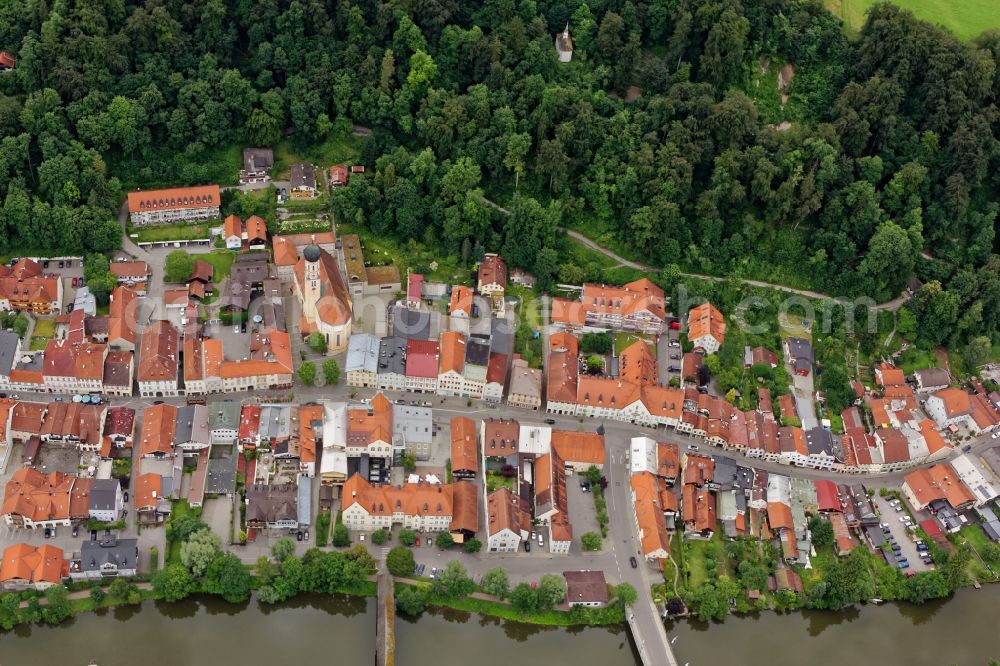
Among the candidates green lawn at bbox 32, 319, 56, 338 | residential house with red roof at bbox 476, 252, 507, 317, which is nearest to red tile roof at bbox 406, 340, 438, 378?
residential house with red roof at bbox 476, 252, 507, 317

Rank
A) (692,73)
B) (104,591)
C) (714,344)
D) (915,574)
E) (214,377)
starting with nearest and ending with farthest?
(104,591) → (915,574) → (214,377) → (714,344) → (692,73)

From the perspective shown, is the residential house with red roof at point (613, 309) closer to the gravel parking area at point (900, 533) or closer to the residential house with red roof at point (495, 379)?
the residential house with red roof at point (495, 379)

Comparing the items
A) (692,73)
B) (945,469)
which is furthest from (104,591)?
(692,73)

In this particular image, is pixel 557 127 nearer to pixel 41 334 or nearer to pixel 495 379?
pixel 495 379

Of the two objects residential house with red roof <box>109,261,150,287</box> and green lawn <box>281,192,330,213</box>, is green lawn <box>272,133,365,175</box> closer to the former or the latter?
green lawn <box>281,192,330,213</box>

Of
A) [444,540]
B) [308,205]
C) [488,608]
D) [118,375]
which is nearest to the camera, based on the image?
[488,608]

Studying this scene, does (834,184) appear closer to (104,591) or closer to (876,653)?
(876,653)

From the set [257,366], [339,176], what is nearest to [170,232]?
[339,176]
